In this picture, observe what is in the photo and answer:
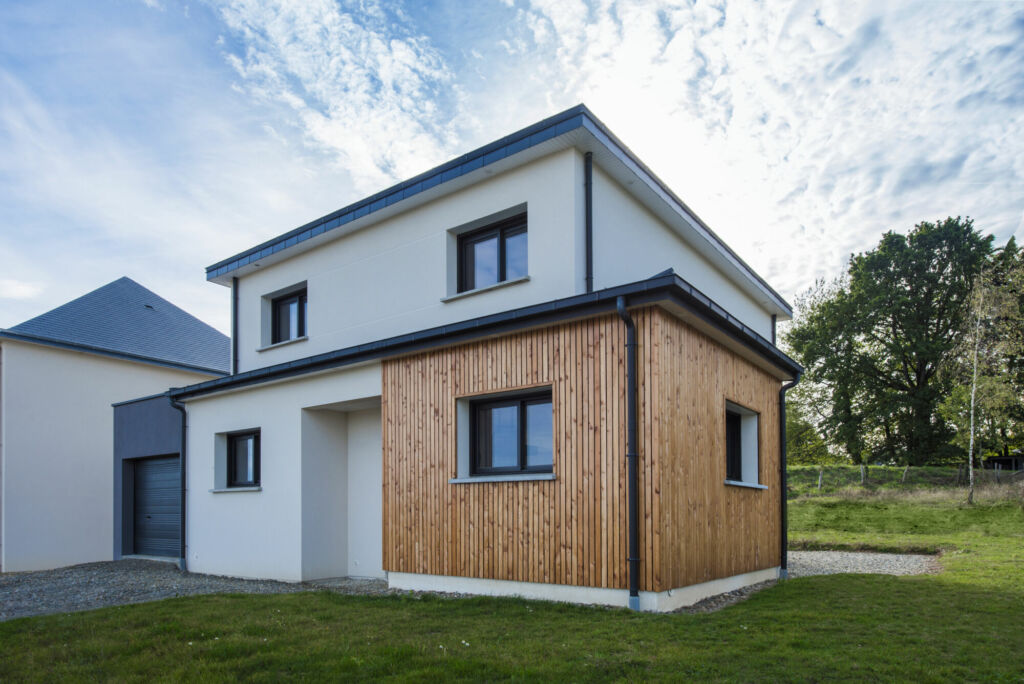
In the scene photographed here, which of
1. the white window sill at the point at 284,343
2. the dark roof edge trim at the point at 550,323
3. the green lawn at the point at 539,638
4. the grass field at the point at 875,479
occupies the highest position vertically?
the white window sill at the point at 284,343

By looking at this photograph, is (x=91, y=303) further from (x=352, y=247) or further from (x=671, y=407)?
(x=671, y=407)

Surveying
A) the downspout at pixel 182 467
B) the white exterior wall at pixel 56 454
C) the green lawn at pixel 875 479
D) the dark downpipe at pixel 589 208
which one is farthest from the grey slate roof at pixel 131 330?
the green lawn at pixel 875 479

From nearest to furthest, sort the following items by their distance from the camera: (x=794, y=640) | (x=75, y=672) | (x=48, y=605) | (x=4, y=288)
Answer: (x=75, y=672), (x=794, y=640), (x=48, y=605), (x=4, y=288)

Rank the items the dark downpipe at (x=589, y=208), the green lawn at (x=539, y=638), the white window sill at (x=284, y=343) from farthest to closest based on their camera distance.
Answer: the white window sill at (x=284, y=343), the dark downpipe at (x=589, y=208), the green lawn at (x=539, y=638)

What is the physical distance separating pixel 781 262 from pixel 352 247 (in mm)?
27644

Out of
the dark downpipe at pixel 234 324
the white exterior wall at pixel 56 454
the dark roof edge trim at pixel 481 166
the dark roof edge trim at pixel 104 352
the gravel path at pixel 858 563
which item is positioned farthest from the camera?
the dark roof edge trim at pixel 104 352

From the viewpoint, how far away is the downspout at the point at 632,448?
6.91 metres

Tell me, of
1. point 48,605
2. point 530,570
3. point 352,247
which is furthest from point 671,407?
point 48,605

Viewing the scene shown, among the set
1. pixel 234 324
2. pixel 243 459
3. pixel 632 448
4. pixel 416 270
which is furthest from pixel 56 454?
pixel 632 448

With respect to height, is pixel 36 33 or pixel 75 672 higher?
pixel 36 33

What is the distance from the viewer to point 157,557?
49.2 ft

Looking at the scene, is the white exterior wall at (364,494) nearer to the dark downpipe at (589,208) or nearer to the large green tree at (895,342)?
the dark downpipe at (589,208)

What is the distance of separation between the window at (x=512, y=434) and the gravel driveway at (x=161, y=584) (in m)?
2.17

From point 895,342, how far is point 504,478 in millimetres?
33801
